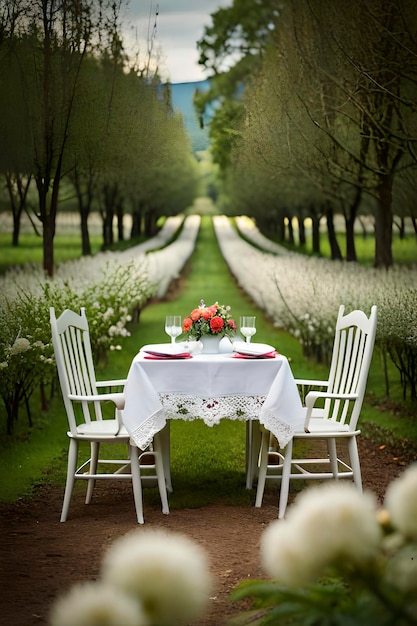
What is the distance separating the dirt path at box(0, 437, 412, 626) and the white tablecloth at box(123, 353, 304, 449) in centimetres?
50

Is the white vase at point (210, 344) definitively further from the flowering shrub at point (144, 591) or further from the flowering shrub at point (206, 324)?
the flowering shrub at point (144, 591)

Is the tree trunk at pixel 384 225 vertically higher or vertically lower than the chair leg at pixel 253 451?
higher

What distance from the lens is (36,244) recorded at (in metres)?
8.29

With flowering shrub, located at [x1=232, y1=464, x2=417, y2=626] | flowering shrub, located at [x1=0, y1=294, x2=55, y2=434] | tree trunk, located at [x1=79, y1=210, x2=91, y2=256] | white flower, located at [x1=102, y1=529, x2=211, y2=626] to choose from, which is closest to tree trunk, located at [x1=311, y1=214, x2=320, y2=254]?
tree trunk, located at [x1=79, y1=210, x2=91, y2=256]

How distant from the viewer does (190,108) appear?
8.05 meters

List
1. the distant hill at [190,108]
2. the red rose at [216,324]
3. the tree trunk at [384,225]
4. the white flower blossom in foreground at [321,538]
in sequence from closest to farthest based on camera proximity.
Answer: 1. the white flower blossom in foreground at [321,538]
2. the red rose at [216,324]
3. the distant hill at [190,108]
4. the tree trunk at [384,225]

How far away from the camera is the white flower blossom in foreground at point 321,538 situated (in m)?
1.06

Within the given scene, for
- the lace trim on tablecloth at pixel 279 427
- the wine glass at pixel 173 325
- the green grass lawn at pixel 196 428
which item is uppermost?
the wine glass at pixel 173 325

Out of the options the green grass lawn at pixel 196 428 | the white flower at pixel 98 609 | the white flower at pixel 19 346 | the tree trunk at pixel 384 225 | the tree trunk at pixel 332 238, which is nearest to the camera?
the white flower at pixel 98 609

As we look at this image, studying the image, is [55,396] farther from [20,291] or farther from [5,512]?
[5,512]

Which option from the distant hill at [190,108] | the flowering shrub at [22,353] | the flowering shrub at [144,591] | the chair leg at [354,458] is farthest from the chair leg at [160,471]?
the distant hill at [190,108]

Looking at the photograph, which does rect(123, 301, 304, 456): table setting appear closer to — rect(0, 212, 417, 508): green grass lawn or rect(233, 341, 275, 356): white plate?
rect(233, 341, 275, 356): white plate

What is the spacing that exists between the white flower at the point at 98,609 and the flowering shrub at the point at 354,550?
187 mm

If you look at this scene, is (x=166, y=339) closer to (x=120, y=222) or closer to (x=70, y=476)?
(x=120, y=222)
